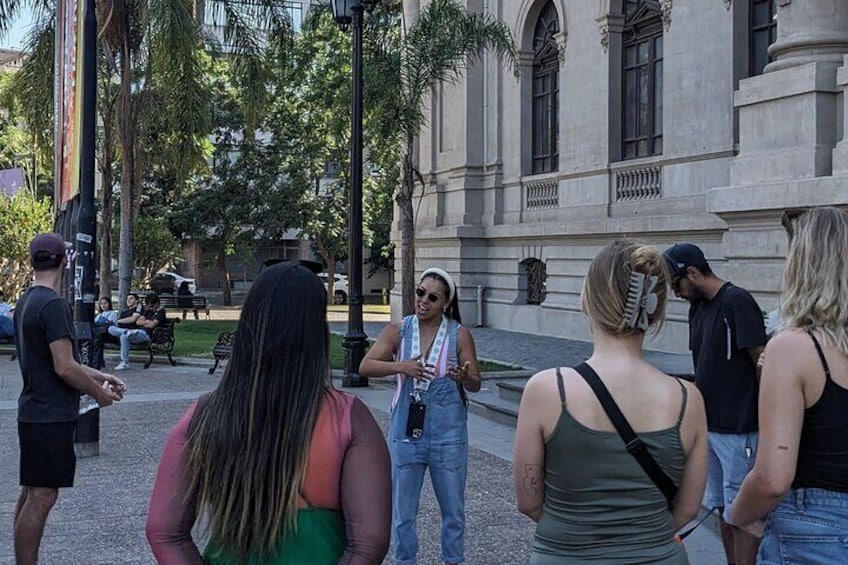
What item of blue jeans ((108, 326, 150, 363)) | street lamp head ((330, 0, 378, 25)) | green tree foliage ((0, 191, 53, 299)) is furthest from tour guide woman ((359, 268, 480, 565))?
green tree foliage ((0, 191, 53, 299))

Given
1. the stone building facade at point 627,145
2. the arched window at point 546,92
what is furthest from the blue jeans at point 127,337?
the arched window at point 546,92

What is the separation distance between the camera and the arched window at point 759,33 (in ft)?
53.0

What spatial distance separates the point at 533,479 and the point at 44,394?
3635mm

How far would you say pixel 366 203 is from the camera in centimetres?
4266

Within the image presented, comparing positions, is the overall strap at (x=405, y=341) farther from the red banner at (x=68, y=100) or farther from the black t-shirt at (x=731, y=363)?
the red banner at (x=68, y=100)

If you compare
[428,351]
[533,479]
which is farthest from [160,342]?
[533,479]

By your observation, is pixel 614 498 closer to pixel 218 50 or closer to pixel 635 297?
pixel 635 297

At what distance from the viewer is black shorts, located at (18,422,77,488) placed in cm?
550

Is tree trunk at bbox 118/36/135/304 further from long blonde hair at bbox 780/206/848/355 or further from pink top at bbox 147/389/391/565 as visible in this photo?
long blonde hair at bbox 780/206/848/355

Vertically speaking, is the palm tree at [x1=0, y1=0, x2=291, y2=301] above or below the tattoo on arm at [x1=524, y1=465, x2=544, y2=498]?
above

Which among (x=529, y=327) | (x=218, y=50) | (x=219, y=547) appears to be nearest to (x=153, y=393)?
(x=529, y=327)

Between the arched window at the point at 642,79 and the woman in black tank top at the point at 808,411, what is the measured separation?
1644 centimetres

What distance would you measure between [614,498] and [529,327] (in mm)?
19943

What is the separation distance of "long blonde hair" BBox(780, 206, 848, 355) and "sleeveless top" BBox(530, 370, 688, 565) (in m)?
0.52
